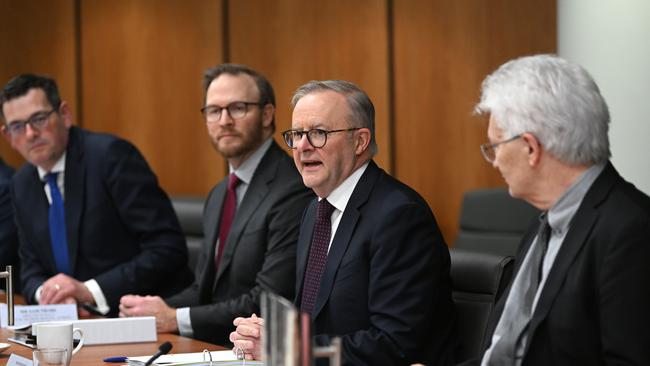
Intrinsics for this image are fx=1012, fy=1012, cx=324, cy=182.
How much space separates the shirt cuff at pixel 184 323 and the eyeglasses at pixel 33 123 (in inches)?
50.9

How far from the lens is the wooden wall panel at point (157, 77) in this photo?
7.54 m

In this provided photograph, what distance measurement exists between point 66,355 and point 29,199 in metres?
2.16

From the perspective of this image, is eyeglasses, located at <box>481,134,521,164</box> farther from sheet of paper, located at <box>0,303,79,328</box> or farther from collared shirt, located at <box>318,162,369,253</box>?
sheet of paper, located at <box>0,303,79,328</box>

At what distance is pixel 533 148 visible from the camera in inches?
88.4

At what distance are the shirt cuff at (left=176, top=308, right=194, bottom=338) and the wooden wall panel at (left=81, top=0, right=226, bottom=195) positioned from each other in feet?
12.7

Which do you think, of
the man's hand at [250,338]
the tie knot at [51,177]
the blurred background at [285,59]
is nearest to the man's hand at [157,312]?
the man's hand at [250,338]

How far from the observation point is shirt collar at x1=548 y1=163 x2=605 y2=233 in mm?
2246

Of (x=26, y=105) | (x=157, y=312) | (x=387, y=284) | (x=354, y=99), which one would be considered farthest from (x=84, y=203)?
(x=387, y=284)

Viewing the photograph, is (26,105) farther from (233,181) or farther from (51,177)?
(233,181)

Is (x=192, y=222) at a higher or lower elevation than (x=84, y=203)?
lower

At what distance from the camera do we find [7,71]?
8.45 metres

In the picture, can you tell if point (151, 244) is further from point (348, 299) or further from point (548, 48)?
point (548, 48)

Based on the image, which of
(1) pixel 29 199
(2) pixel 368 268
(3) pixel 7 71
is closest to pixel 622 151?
(2) pixel 368 268

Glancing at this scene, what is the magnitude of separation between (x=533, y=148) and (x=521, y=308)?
0.39 m
